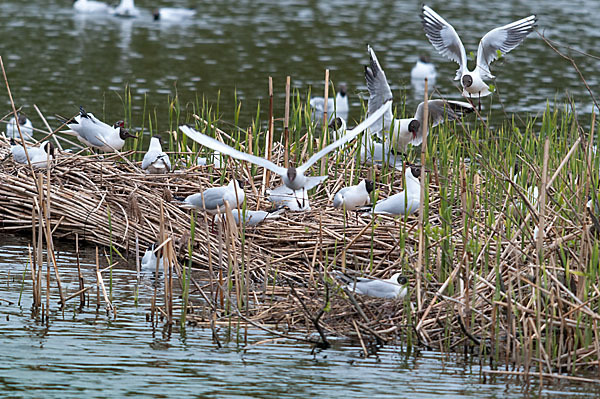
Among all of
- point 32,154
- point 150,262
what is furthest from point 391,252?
point 32,154

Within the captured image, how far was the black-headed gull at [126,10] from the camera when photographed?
30.0m

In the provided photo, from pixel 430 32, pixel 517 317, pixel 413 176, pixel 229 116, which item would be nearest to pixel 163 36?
pixel 229 116

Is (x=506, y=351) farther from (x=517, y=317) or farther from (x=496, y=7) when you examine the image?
(x=496, y=7)

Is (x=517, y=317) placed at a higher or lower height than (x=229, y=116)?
higher

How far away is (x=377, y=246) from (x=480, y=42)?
9.62 ft

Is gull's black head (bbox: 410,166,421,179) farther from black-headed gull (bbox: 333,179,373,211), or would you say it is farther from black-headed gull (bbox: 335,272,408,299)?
black-headed gull (bbox: 335,272,408,299)

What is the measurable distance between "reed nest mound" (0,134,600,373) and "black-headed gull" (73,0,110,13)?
21.5 meters

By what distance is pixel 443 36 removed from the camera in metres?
9.80

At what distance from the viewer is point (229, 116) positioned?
1555 cm

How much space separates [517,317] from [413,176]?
2.48 metres

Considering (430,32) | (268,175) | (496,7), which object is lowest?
(496,7)

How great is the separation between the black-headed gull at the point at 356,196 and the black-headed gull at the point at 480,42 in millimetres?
1972

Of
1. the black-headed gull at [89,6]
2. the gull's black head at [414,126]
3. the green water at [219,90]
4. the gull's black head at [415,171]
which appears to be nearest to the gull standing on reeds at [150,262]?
the green water at [219,90]

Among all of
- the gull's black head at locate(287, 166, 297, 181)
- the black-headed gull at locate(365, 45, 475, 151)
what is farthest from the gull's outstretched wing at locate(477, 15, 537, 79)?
the gull's black head at locate(287, 166, 297, 181)
